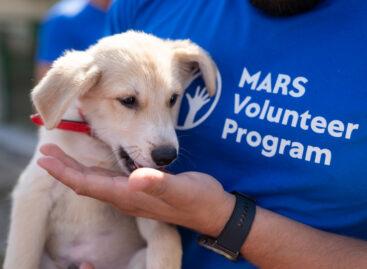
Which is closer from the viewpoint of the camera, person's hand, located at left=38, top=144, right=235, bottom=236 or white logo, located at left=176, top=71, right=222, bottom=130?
person's hand, located at left=38, top=144, right=235, bottom=236

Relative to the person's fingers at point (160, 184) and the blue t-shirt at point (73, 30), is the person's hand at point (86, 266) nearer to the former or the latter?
the person's fingers at point (160, 184)

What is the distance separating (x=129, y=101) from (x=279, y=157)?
2.16 feet

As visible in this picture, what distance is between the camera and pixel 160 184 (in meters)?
1.70

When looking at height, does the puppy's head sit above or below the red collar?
above

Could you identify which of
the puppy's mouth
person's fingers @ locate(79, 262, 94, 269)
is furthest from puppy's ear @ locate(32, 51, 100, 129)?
person's fingers @ locate(79, 262, 94, 269)

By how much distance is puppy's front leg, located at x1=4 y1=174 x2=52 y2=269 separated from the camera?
220cm

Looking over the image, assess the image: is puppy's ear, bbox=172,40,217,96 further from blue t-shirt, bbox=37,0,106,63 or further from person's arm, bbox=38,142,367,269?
blue t-shirt, bbox=37,0,106,63

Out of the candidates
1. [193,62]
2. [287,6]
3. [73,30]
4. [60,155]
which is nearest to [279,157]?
[287,6]

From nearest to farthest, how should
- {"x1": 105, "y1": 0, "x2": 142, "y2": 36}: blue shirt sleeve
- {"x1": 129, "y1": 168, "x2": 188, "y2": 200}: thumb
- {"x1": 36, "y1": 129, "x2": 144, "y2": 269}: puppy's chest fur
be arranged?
{"x1": 129, "y1": 168, "x2": 188, "y2": 200}: thumb
{"x1": 36, "y1": 129, "x2": 144, "y2": 269}: puppy's chest fur
{"x1": 105, "y1": 0, "x2": 142, "y2": 36}: blue shirt sleeve

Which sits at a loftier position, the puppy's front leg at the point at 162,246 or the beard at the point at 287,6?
the beard at the point at 287,6

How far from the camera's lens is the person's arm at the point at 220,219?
6.13ft

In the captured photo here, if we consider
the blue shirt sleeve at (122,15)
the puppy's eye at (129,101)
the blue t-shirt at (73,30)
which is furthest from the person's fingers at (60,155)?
the blue t-shirt at (73,30)

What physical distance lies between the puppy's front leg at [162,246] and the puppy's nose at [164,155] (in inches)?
9.5

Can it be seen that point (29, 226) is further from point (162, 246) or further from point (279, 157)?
point (279, 157)
